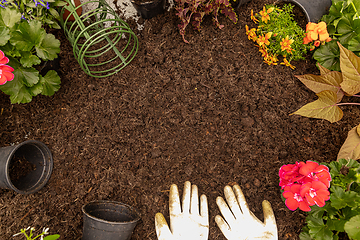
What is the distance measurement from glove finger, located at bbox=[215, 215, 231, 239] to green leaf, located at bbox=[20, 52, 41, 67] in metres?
1.56

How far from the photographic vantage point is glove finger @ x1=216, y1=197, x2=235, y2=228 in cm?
153

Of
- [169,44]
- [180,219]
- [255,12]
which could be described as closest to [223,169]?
[180,219]

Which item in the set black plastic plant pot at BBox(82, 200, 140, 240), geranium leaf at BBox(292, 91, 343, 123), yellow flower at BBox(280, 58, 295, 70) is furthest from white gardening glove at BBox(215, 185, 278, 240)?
yellow flower at BBox(280, 58, 295, 70)

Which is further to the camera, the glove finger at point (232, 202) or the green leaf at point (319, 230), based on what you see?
the glove finger at point (232, 202)

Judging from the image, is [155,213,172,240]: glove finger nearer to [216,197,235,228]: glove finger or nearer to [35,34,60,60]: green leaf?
[216,197,235,228]: glove finger

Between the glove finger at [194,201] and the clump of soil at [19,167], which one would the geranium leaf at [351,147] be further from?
the clump of soil at [19,167]

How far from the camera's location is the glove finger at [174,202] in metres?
1.55

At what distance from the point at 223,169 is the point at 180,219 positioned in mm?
465

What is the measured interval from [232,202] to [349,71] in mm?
1176

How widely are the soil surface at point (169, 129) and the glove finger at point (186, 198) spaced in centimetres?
7

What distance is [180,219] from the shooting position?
1.53 metres

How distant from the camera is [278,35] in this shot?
1.67 metres

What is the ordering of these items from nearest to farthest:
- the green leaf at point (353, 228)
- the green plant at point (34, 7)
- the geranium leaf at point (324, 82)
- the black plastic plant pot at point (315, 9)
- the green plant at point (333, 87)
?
1. the green leaf at point (353, 228)
2. the green plant at point (34, 7)
3. the green plant at point (333, 87)
4. the geranium leaf at point (324, 82)
5. the black plastic plant pot at point (315, 9)

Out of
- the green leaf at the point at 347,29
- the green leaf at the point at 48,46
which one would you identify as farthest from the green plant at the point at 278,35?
the green leaf at the point at 48,46
